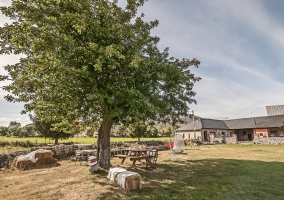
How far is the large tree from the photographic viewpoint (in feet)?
25.6

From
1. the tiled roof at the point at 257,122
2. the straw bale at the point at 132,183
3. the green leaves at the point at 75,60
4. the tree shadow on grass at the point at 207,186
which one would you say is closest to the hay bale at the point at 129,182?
the straw bale at the point at 132,183

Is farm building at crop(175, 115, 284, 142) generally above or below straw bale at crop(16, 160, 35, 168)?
above

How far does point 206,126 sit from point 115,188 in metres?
40.4

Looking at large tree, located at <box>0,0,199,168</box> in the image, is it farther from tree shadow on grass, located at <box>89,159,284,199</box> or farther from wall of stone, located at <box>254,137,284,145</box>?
wall of stone, located at <box>254,137,284,145</box>

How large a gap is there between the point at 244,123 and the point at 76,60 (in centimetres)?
5014

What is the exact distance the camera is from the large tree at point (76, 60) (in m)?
7.81

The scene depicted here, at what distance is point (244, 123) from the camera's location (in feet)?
155

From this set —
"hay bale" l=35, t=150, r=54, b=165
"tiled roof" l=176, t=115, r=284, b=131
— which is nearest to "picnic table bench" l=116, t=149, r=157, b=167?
"hay bale" l=35, t=150, r=54, b=165

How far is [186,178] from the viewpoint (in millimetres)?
9016

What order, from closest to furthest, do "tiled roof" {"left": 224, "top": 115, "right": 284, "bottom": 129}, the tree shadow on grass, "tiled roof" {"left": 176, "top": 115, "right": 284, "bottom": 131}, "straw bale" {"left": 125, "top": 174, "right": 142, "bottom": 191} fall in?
the tree shadow on grass < "straw bale" {"left": 125, "top": 174, "right": 142, "bottom": 191} < "tiled roof" {"left": 224, "top": 115, "right": 284, "bottom": 129} < "tiled roof" {"left": 176, "top": 115, "right": 284, "bottom": 131}

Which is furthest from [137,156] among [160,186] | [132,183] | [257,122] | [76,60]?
[257,122]

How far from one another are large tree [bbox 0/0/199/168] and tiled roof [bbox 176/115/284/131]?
1447 inches

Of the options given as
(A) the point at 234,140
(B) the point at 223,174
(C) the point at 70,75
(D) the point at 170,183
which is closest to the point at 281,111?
(A) the point at 234,140

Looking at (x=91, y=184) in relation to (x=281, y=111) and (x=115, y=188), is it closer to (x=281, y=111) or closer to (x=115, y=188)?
(x=115, y=188)
